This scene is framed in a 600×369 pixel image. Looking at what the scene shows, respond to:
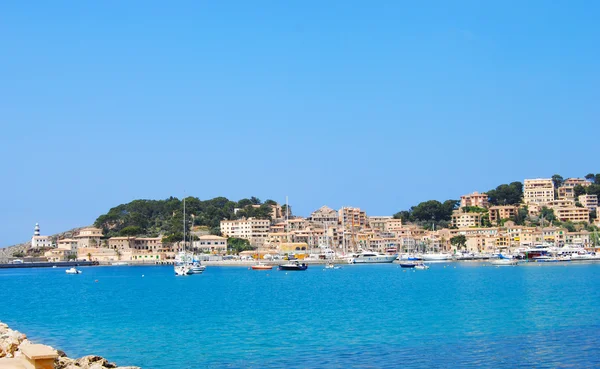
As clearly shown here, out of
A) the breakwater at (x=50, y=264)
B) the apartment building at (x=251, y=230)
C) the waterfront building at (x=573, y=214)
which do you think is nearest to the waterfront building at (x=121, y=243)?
the breakwater at (x=50, y=264)

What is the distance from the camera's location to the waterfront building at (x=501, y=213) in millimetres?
131750

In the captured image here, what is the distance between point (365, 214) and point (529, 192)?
102 feet

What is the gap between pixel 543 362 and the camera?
18.2 metres

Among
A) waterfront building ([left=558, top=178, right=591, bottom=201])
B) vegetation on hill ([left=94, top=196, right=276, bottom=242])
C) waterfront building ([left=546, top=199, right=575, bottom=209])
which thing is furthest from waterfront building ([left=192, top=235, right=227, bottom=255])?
waterfront building ([left=558, top=178, right=591, bottom=201])

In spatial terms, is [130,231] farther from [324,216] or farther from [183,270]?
[183,270]

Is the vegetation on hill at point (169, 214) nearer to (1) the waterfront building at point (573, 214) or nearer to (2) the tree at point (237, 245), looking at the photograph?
(2) the tree at point (237, 245)

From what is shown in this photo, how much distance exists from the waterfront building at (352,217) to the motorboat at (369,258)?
101ft

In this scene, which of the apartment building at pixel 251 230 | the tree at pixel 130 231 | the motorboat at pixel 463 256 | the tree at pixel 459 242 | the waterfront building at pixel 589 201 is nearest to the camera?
the motorboat at pixel 463 256

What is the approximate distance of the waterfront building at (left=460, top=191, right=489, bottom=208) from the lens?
141875 mm

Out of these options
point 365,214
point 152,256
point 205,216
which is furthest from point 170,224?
point 365,214

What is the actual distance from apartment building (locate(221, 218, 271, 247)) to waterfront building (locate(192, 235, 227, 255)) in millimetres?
5616

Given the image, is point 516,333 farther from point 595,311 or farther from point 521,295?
point 521,295

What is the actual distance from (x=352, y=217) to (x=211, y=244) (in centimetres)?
2964

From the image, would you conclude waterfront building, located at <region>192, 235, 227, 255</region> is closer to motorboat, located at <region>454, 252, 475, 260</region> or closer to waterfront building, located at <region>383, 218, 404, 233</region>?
waterfront building, located at <region>383, 218, 404, 233</region>
